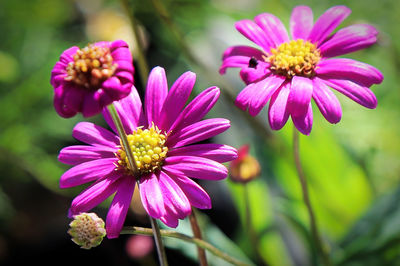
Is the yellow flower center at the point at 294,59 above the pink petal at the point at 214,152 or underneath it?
above

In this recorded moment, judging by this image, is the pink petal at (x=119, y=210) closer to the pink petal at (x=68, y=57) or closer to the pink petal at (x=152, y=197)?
the pink petal at (x=152, y=197)

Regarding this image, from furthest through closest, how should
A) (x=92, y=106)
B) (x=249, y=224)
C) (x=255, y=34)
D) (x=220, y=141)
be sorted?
1. (x=220, y=141)
2. (x=249, y=224)
3. (x=255, y=34)
4. (x=92, y=106)

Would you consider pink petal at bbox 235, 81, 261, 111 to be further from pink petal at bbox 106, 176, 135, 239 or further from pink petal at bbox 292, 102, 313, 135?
pink petal at bbox 106, 176, 135, 239

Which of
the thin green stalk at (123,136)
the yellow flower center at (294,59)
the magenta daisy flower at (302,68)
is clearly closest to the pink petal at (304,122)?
the magenta daisy flower at (302,68)

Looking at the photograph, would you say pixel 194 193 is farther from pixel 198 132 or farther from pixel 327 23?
pixel 327 23

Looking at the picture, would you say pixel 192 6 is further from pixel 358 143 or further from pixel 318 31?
pixel 318 31

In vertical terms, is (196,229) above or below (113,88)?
below

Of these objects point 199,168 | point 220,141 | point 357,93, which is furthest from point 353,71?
point 220,141
